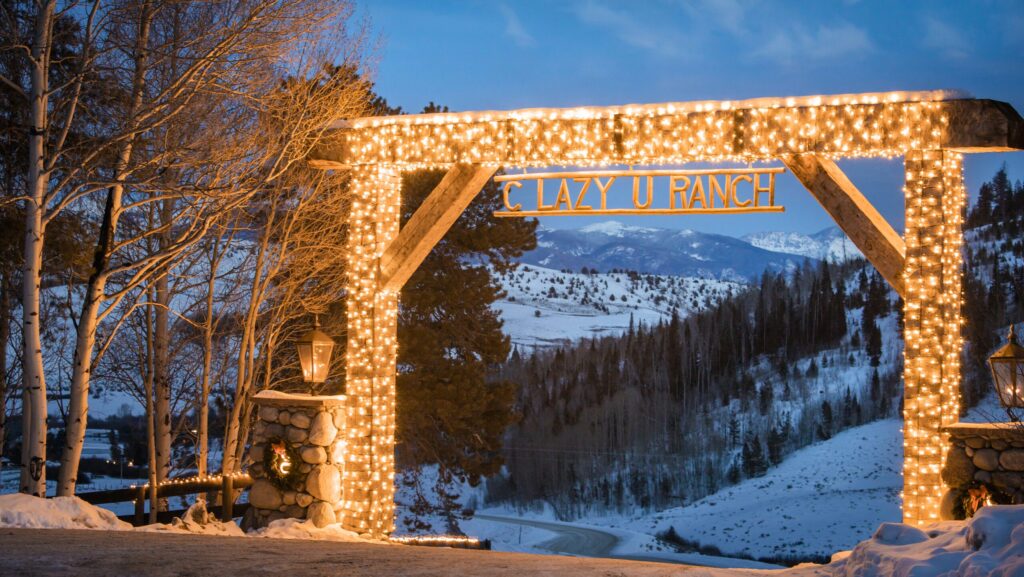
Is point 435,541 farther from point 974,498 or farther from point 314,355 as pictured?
point 974,498

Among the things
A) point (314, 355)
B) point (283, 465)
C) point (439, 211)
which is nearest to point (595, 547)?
point (283, 465)

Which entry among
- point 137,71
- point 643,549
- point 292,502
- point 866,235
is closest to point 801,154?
point 866,235

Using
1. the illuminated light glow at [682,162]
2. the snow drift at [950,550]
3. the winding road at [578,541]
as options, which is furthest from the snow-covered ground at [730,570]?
the winding road at [578,541]

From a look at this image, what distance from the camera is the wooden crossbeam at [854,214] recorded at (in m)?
7.90

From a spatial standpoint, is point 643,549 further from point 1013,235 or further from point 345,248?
point 1013,235

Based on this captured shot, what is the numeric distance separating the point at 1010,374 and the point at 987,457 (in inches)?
25.4

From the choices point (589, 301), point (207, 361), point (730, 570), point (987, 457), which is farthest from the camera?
point (589, 301)

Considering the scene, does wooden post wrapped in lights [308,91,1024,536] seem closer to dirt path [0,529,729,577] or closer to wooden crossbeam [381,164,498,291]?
wooden crossbeam [381,164,498,291]

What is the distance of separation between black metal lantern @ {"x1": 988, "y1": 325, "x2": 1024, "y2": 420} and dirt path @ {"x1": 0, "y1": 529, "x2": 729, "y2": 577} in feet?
9.66

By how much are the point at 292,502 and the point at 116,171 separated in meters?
3.56

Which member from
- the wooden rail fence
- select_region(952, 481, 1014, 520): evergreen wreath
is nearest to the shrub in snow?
the wooden rail fence

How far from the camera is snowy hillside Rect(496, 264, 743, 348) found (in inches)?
1441

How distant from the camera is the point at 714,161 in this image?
Answer: 27.2 feet

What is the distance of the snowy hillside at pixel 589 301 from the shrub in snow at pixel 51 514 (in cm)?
2776
